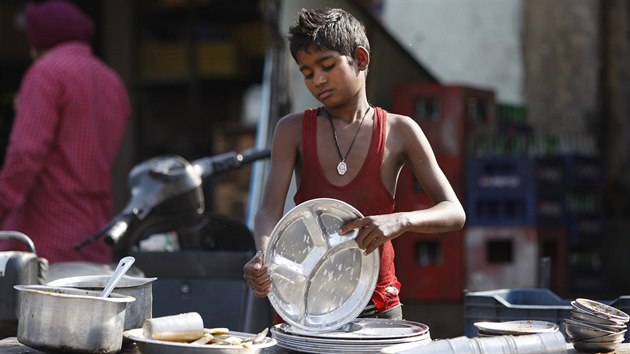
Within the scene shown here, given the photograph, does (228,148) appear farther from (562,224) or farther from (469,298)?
(469,298)

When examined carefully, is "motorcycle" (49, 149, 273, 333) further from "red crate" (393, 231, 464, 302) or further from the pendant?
"red crate" (393, 231, 464, 302)

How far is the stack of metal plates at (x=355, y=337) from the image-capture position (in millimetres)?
2092

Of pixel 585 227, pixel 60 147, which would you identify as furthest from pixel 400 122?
pixel 585 227

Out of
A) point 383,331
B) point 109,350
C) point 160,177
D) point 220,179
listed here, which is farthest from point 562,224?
point 109,350

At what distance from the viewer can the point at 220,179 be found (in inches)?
261

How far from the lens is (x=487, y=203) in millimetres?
5430

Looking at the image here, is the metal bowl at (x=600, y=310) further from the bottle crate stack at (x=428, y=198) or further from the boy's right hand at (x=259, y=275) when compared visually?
the bottle crate stack at (x=428, y=198)

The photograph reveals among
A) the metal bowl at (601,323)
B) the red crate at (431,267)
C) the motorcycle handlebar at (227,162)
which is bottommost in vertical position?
the red crate at (431,267)

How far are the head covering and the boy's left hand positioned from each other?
2.83 metres

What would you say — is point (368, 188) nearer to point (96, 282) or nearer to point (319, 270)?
point (319, 270)

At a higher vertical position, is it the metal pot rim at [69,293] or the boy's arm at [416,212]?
the boy's arm at [416,212]

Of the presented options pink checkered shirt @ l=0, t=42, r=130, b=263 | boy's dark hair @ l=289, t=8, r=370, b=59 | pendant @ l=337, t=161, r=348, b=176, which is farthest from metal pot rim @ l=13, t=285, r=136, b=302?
pink checkered shirt @ l=0, t=42, r=130, b=263

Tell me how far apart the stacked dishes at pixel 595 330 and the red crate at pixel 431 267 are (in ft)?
9.99

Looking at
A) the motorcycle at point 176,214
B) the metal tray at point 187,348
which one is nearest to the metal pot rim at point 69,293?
the metal tray at point 187,348
